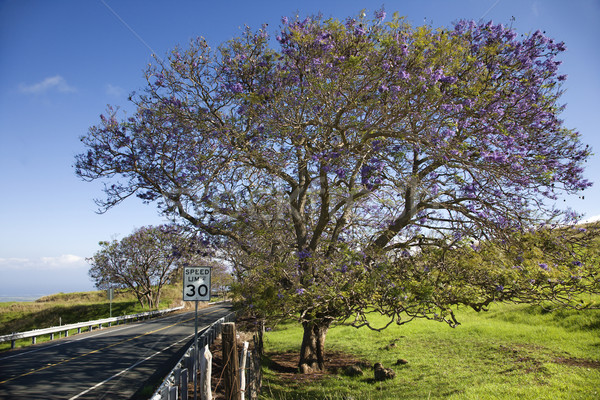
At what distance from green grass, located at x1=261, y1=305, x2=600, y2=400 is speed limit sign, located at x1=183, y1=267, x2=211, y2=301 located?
305 cm

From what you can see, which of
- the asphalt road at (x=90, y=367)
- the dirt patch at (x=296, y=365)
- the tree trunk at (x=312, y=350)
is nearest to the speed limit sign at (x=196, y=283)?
the asphalt road at (x=90, y=367)

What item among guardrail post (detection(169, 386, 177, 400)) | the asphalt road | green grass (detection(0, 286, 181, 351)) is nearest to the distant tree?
green grass (detection(0, 286, 181, 351))

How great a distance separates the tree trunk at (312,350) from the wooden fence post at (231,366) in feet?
19.5

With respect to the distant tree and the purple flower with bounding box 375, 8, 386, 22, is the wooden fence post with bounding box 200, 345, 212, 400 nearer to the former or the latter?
the purple flower with bounding box 375, 8, 386, 22

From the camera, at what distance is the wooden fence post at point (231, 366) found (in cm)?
539

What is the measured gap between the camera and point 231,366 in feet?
17.9

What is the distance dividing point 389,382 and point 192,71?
10.4 m

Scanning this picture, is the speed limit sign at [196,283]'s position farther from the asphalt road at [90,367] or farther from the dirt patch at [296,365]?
the dirt patch at [296,365]

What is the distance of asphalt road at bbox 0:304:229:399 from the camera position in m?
9.39

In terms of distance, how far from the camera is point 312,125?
30.7 feet

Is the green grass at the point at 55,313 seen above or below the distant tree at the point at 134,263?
below

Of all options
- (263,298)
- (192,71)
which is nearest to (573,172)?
(263,298)

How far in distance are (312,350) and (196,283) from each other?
182 inches

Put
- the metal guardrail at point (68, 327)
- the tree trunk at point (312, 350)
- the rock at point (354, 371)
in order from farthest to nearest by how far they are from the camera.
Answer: the metal guardrail at point (68, 327) < the tree trunk at point (312, 350) < the rock at point (354, 371)
